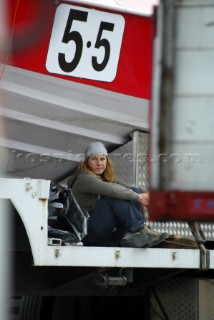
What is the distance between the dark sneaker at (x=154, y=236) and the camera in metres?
6.33

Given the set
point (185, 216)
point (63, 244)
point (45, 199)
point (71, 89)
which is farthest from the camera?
point (71, 89)

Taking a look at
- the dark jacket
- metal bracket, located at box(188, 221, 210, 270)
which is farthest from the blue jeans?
metal bracket, located at box(188, 221, 210, 270)

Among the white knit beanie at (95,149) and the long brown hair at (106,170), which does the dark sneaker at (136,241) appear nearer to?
the long brown hair at (106,170)

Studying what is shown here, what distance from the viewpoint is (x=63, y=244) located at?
238 inches

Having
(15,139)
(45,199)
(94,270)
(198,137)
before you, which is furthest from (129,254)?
(198,137)

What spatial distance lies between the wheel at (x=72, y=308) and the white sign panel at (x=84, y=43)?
167 centimetres

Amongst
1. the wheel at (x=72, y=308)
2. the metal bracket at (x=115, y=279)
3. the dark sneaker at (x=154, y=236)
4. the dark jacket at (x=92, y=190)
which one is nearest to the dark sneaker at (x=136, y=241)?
the dark sneaker at (x=154, y=236)

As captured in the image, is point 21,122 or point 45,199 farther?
point 21,122

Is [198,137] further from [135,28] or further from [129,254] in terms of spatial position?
[135,28]

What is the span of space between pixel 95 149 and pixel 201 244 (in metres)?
1.18

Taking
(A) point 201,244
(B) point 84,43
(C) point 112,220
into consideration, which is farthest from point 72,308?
(B) point 84,43

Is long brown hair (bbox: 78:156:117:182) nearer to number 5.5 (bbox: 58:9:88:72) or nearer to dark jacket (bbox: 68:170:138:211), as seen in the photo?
dark jacket (bbox: 68:170:138:211)

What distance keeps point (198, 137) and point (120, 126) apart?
4625mm

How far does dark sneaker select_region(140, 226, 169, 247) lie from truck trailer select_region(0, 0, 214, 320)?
58mm
